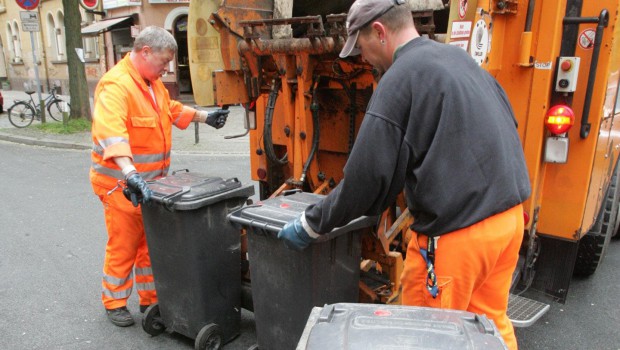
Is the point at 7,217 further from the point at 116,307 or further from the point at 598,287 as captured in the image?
the point at 598,287

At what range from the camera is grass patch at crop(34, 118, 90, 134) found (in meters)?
10.9

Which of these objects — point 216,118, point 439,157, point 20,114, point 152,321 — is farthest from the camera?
point 20,114

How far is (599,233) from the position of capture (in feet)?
12.4

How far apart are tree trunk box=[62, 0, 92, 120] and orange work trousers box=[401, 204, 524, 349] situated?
1063cm

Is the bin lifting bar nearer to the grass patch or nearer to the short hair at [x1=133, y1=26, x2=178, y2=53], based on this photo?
the short hair at [x1=133, y1=26, x2=178, y2=53]

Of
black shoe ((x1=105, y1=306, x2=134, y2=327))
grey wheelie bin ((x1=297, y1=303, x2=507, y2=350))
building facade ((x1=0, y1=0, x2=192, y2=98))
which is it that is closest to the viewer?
grey wheelie bin ((x1=297, y1=303, x2=507, y2=350))

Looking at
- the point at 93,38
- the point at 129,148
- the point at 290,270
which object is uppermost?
the point at 93,38

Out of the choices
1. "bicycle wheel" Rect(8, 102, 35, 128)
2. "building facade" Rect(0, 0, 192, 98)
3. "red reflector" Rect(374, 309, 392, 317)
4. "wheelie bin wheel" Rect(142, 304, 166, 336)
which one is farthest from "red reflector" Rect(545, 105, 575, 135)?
"bicycle wheel" Rect(8, 102, 35, 128)

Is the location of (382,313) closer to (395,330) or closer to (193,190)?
(395,330)

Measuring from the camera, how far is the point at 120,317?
→ 11.1 ft

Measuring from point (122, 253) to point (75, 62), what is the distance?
8900 mm

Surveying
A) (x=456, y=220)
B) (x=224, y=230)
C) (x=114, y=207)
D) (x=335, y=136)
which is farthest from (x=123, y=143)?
(x=456, y=220)

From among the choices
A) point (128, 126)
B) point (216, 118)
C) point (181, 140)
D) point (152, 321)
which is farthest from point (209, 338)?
point (181, 140)

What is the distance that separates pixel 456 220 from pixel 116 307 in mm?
2502
